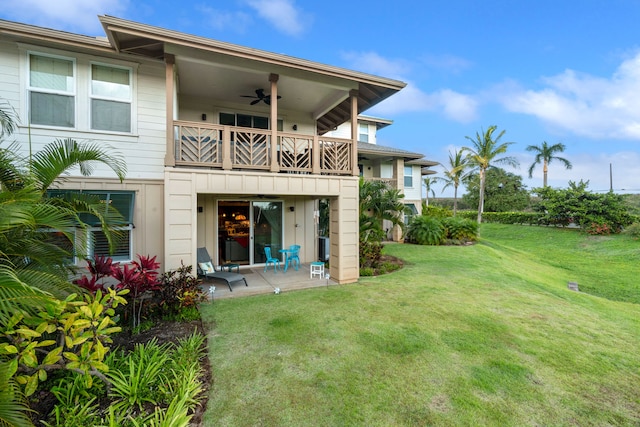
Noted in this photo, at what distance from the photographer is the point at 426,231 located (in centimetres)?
1595

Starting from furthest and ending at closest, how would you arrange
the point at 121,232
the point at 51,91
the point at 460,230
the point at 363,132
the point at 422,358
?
the point at 363,132 < the point at 460,230 < the point at 121,232 < the point at 51,91 < the point at 422,358

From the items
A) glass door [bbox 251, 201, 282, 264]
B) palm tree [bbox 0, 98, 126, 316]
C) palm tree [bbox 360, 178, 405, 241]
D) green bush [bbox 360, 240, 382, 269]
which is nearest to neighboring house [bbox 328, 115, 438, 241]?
palm tree [bbox 360, 178, 405, 241]

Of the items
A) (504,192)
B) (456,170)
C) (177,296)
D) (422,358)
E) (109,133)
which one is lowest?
(422,358)

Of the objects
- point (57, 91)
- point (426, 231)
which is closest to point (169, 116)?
point (57, 91)

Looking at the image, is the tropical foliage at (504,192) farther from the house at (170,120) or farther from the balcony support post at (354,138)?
the balcony support post at (354,138)

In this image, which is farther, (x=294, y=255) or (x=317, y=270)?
(x=294, y=255)

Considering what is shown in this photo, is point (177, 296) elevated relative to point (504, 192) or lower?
lower

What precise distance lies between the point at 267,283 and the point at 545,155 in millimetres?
37027

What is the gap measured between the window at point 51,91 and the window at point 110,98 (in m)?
0.41

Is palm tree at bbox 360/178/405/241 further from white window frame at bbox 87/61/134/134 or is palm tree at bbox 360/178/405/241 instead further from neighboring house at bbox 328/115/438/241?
white window frame at bbox 87/61/134/134

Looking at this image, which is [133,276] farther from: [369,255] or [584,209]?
[584,209]

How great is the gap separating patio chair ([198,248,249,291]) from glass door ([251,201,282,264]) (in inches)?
83.5

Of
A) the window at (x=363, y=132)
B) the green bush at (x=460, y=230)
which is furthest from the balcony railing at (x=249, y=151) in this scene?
the window at (x=363, y=132)

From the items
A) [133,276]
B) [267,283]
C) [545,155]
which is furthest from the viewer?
[545,155]
